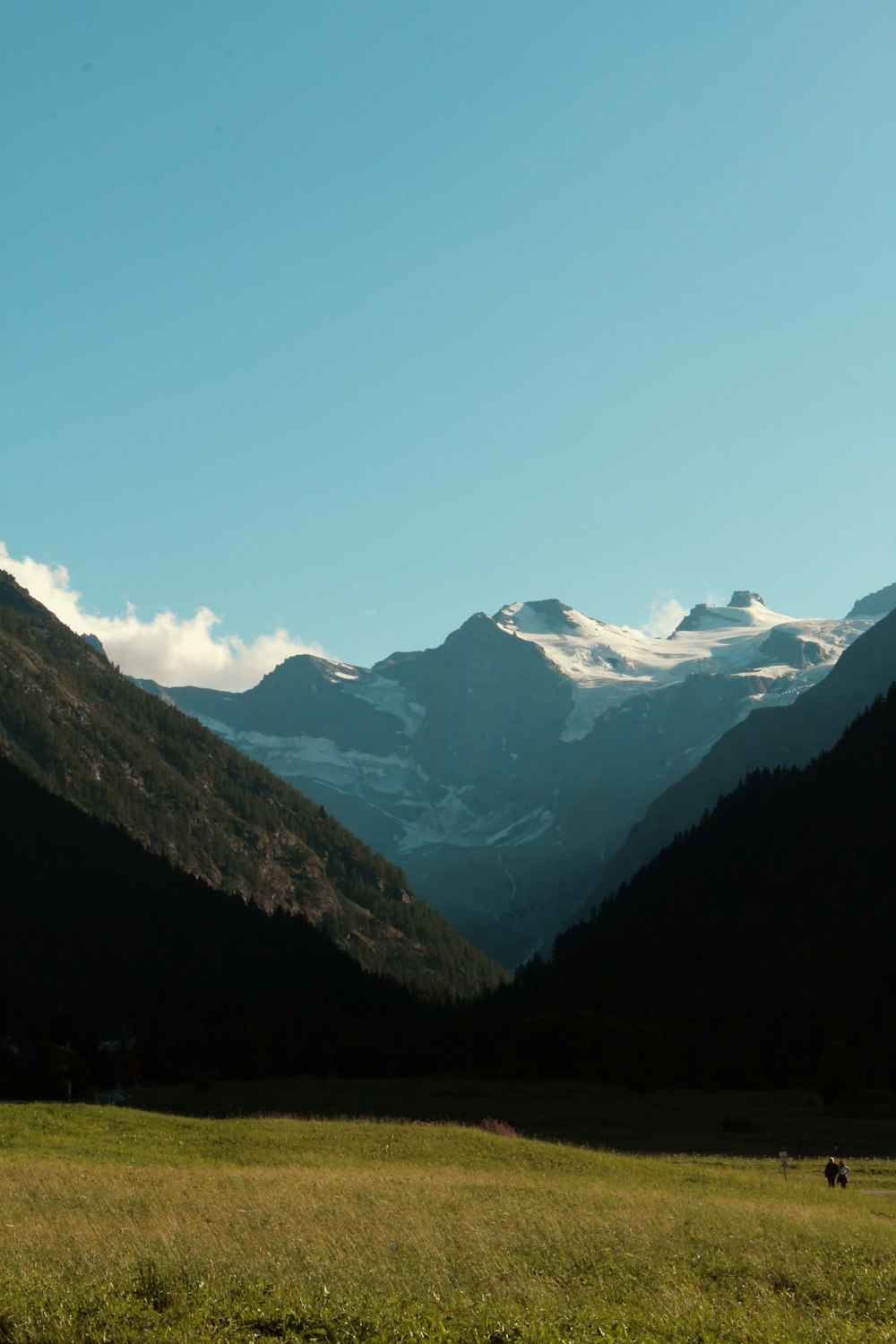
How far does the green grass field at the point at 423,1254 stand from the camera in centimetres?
2009

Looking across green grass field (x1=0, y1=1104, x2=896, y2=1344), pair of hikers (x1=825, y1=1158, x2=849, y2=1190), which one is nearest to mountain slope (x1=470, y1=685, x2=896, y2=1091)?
pair of hikers (x1=825, y1=1158, x2=849, y2=1190)

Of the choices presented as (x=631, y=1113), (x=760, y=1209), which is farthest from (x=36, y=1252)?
(x=631, y=1113)

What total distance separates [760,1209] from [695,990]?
145305mm

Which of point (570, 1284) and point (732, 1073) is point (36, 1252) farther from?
point (732, 1073)

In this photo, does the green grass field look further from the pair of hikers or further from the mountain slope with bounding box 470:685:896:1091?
the mountain slope with bounding box 470:685:896:1091

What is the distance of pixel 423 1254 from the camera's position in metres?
26.3

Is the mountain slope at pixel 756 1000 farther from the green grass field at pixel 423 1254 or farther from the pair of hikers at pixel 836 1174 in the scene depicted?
the green grass field at pixel 423 1254

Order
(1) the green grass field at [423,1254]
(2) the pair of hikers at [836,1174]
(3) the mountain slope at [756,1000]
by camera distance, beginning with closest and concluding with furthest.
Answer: (1) the green grass field at [423,1254] → (2) the pair of hikers at [836,1174] → (3) the mountain slope at [756,1000]

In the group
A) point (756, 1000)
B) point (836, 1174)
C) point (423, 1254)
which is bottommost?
point (756, 1000)

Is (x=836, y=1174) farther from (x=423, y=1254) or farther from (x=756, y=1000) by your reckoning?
(x=756, y=1000)

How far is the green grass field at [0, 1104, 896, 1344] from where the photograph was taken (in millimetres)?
20094

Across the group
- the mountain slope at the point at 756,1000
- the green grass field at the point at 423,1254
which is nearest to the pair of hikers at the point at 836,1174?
the green grass field at the point at 423,1254

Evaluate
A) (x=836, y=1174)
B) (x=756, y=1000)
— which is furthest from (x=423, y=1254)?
(x=756, y=1000)

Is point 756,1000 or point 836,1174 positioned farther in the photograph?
point 756,1000
